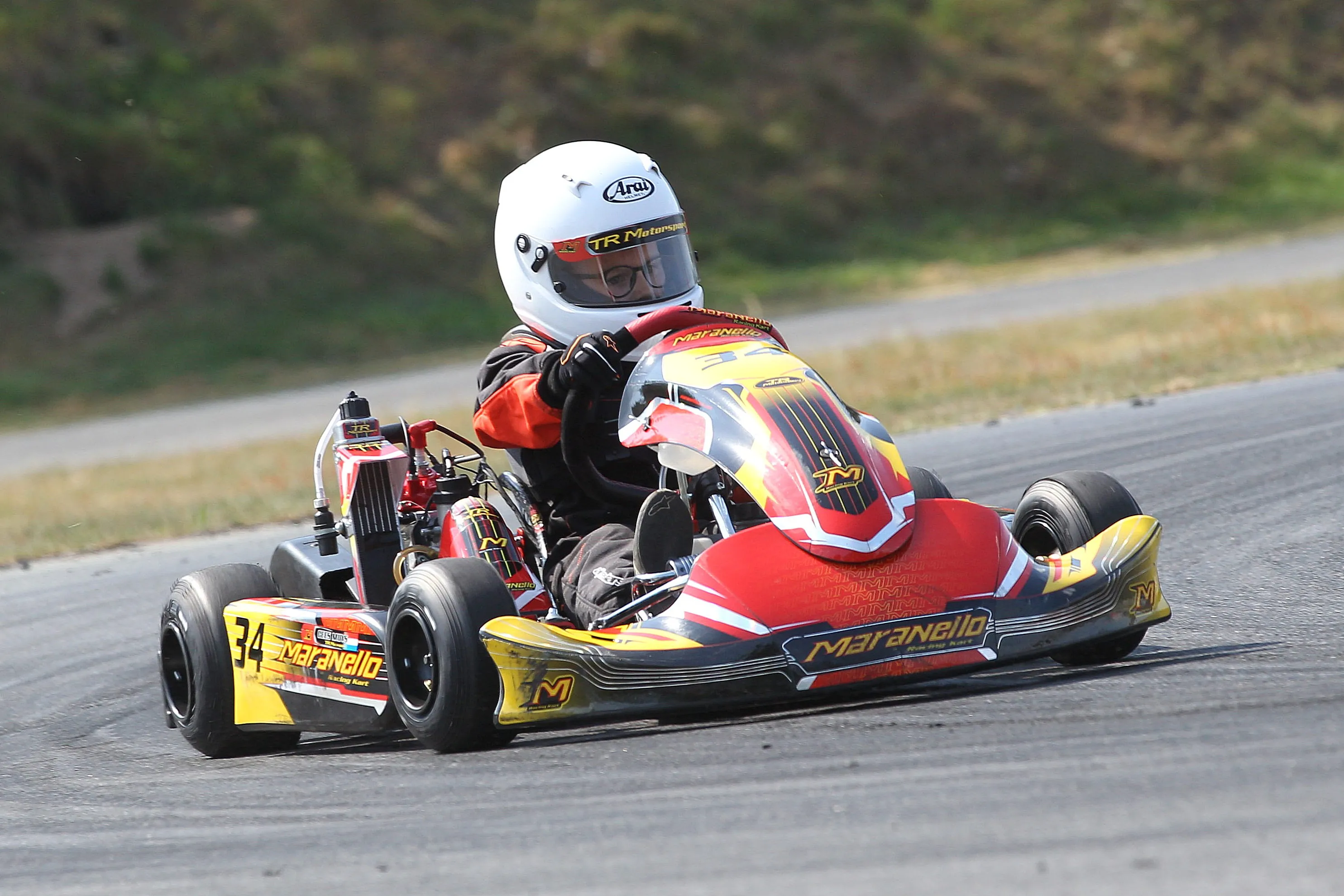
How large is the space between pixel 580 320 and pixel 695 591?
1249mm

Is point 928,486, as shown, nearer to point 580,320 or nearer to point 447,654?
point 580,320

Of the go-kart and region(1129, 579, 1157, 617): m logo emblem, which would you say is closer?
the go-kart

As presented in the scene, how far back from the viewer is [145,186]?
2283 centimetres

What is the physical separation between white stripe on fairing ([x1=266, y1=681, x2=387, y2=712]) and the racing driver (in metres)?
0.55

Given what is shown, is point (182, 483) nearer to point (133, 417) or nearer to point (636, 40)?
point (133, 417)

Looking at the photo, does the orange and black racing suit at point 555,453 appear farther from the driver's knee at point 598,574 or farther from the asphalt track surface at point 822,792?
the asphalt track surface at point 822,792

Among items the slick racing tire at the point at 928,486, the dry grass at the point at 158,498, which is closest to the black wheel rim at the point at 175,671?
the slick racing tire at the point at 928,486

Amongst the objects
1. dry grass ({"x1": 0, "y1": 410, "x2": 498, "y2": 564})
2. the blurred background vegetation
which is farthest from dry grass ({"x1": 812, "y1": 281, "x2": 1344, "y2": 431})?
the blurred background vegetation

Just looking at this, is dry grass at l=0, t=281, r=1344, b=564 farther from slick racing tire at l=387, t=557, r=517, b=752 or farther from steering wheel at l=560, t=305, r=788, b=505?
slick racing tire at l=387, t=557, r=517, b=752

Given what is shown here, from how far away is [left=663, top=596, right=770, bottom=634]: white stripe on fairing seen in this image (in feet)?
12.8

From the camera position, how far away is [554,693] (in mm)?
3977

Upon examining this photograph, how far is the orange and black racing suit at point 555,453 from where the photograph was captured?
15.1 ft

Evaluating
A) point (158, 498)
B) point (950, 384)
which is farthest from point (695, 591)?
point (950, 384)

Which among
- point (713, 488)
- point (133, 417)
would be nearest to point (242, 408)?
point (133, 417)
